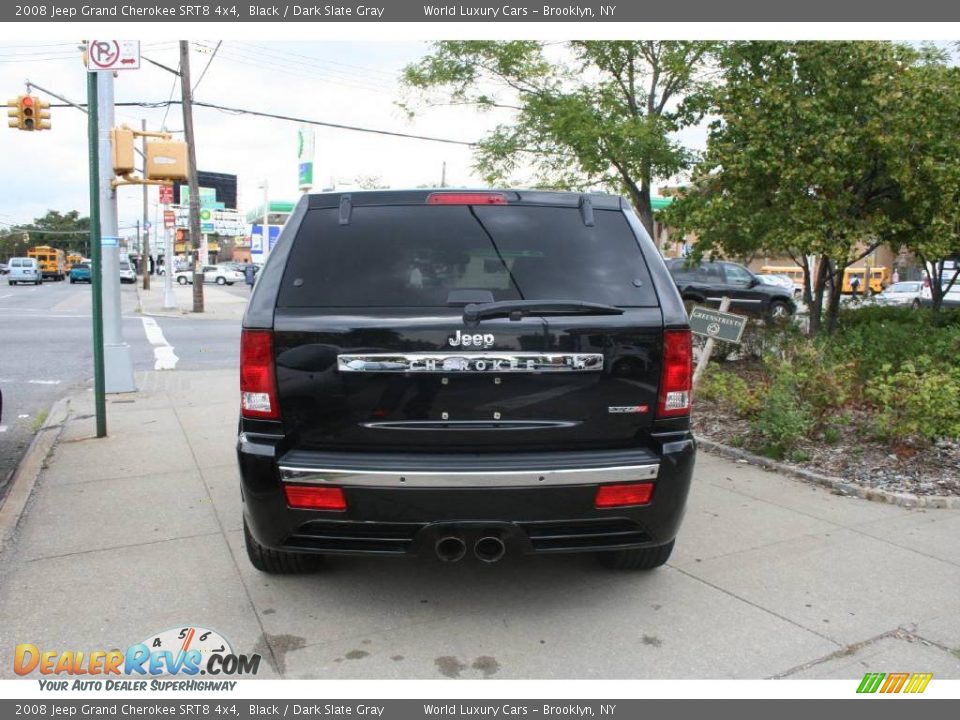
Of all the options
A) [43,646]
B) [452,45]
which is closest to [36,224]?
[452,45]

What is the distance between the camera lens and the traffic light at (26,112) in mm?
13328

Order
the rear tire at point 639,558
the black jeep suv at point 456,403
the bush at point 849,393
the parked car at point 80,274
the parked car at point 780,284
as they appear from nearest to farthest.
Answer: the black jeep suv at point 456,403 < the rear tire at point 639,558 < the bush at point 849,393 < the parked car at point 780,284 < the parked car at point 80,274

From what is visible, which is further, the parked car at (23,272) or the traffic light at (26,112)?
the parked car at (23,272)

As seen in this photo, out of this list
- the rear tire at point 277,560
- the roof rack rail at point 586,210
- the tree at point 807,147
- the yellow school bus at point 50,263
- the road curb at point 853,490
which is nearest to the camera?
the roof rack rail at point 586,210

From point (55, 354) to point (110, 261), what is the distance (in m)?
5.80

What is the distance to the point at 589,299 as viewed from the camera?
11.2 feet

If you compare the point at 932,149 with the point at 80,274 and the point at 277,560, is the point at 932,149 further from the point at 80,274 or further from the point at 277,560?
the point at 80,274

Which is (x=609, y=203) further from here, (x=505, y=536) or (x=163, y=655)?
(x=163, y=655)

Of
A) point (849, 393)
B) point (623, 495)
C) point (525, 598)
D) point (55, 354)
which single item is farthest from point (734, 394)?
point (55, 354)

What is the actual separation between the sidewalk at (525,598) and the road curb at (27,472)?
0.09m

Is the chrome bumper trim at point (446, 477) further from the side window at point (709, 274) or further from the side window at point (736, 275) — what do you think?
the side window at point (736, 275)

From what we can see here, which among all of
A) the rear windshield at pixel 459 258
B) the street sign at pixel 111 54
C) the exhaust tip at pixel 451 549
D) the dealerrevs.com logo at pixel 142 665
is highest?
the street sign at pixel 111 54

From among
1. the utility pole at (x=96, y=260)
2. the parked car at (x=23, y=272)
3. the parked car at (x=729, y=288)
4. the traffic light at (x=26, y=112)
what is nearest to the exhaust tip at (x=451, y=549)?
the utility pole at (x=96, y=260)

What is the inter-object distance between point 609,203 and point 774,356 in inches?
194
